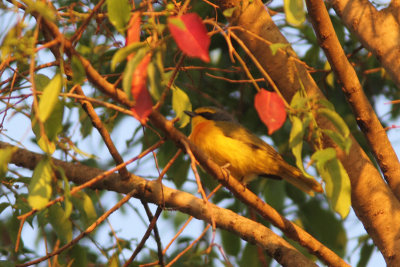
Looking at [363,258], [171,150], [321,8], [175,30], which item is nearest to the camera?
[175,30]

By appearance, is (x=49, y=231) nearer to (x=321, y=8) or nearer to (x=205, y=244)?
(x=205, y=244)

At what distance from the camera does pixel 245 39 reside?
320 centimetres

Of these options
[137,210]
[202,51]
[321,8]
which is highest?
[321,8]

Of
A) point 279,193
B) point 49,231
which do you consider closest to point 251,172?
point 279,193

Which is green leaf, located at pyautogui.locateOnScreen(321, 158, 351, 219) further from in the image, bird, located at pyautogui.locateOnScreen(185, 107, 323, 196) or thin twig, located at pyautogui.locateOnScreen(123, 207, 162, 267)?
bird, located at pyautogui.locateOnScreen(185, 107, 323, 196)

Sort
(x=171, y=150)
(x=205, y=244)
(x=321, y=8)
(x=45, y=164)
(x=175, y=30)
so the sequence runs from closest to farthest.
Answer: (x=175, y=30)
(x=45, y=164)
(x=321, y=8)
(x=171, y=150)
(x=205, y=244)

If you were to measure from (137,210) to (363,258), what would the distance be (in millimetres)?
→ 1756

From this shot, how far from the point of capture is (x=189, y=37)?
1.58m

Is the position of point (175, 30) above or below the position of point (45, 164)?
above

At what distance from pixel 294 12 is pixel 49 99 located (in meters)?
0.95

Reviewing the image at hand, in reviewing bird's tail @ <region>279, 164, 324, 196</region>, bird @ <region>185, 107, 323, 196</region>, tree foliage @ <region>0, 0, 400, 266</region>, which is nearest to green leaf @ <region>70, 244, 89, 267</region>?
tree foliage @ <region>0, 0, 400, 266</region>

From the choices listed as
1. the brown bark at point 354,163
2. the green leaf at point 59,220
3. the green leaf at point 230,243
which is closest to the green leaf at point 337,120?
the brown bark at point 354,163

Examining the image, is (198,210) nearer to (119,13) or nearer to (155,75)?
(119,13)

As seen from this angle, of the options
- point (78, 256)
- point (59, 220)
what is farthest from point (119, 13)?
point (78, 256)
